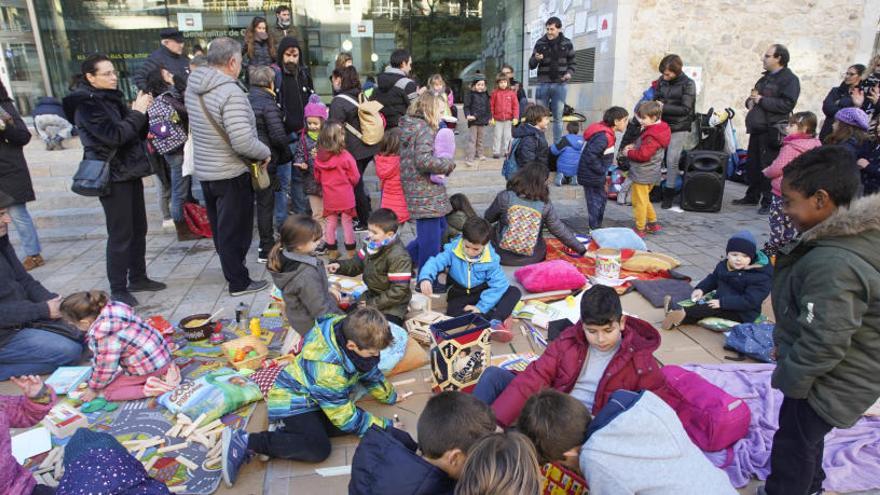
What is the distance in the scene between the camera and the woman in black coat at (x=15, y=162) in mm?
5391

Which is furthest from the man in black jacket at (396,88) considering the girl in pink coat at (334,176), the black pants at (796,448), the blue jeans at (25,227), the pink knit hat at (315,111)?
the black pants at (796,448)

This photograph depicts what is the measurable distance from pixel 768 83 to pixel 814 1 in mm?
3898

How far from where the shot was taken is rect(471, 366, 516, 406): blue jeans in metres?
3.12

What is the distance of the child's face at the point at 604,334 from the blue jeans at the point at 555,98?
7205 millimetres

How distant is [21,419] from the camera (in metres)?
2.93

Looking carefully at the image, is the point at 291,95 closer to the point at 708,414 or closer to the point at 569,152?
the point at 569,152

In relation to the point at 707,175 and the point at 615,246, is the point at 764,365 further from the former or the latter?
the point at 707,175

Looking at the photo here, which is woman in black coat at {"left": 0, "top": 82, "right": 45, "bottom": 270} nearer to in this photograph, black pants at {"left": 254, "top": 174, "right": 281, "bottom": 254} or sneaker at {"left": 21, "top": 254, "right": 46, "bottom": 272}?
sneaker at {"left": 21, "top": 254, "right": 46, "bottom": 272}

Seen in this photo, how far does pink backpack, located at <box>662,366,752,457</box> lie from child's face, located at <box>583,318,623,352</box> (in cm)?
48

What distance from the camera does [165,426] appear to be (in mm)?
3322

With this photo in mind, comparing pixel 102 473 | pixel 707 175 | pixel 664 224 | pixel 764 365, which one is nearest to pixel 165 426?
pixel 102 473

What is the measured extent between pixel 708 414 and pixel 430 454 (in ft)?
5.55

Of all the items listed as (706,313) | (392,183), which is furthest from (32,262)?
(706,313)

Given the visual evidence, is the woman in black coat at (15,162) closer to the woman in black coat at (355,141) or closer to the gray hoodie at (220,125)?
the gray hoodie at (220,125)
